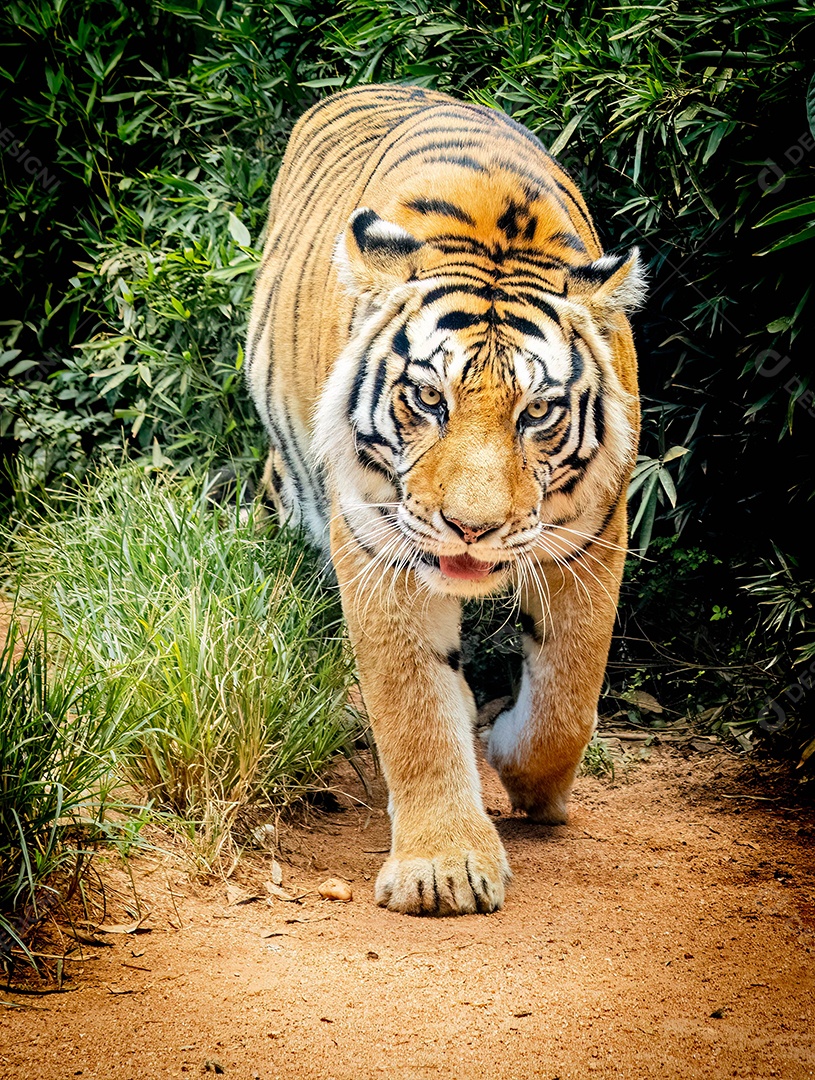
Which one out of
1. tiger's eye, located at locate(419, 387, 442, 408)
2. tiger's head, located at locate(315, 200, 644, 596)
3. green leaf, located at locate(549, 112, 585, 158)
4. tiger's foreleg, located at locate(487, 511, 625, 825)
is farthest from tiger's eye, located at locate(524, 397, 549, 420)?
green leaf, located at locate(549, 112, 585, 158)

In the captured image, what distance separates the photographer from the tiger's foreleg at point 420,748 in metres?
2.83

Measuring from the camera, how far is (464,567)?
2783mm

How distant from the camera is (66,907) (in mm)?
2512

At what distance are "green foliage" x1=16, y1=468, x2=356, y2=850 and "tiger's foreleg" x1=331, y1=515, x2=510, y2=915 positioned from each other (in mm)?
350

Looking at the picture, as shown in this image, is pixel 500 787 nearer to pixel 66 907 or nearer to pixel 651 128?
pixel 66 907

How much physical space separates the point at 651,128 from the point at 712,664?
1944 mm

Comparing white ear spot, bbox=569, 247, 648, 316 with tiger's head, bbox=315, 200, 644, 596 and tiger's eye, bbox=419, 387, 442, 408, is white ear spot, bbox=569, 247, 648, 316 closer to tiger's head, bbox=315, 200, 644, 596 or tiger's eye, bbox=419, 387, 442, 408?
tiger's head, bbox=315, 200, 644, 596

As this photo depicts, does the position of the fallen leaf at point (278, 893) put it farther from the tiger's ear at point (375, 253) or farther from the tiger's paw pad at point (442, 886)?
the tiger's ear at point (375, 253)

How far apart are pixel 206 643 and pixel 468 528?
2.99ft

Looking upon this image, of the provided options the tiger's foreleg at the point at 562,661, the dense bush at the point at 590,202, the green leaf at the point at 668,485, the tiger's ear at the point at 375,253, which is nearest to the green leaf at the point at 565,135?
the dense bush at the point at 590,202

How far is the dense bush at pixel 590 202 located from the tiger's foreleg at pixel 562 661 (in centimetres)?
79

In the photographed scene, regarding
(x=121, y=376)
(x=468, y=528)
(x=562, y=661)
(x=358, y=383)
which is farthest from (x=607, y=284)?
(x=121, y=376)

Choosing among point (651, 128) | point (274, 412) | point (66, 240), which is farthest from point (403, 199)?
point (66, 240)

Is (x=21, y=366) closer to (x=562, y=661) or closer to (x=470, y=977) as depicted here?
(x=562, y=661)
